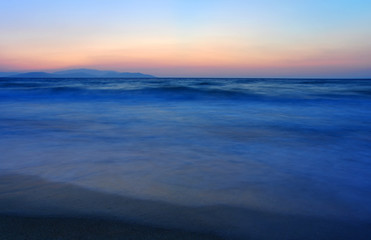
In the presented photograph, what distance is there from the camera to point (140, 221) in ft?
6.73

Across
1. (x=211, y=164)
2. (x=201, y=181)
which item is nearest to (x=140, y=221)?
(x=201, y=181)

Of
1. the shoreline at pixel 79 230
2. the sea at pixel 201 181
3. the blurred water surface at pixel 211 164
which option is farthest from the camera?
the blurred water surface at pixel 211 164

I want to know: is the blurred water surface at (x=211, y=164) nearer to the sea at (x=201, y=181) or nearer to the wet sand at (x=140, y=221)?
the sea at (x=201, y=181)

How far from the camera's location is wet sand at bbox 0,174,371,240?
1.89 m

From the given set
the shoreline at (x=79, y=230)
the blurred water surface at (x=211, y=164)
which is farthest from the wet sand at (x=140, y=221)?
the blurred water surface at (x=211, y=164)

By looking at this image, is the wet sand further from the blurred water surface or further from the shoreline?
the blurred water surface

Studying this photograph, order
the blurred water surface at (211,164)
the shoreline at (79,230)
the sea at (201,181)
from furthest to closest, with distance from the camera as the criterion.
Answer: the blurred water surface at (211,164) < the sea at (201,181) < the shoreline at (79,230)

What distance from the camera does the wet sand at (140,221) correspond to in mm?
1888

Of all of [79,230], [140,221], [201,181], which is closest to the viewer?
[79,230]

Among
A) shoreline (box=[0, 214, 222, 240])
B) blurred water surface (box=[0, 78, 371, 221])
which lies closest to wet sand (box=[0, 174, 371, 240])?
shoreline (box=[0, 214, 222, 240])

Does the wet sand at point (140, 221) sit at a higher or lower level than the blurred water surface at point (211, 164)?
lower

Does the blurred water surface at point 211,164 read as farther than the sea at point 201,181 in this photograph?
Yes

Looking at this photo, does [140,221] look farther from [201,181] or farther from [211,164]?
[211,164]

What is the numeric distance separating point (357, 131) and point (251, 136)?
9.03 feet
